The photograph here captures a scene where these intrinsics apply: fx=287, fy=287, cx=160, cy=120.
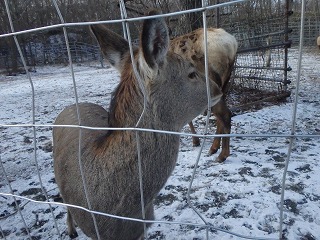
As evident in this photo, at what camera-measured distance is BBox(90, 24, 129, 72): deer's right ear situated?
73.0 inches

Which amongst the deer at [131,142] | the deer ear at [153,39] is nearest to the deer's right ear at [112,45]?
the deer at [131,142]

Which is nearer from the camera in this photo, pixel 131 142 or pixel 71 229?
pixel 131 142

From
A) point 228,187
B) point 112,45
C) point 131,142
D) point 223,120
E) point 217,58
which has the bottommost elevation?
point 228,187

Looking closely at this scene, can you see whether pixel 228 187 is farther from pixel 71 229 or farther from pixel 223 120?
pixel 71 229

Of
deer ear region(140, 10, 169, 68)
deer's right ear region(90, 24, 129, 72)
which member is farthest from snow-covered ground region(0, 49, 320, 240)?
deer ear region(140, 10, 169, 68)

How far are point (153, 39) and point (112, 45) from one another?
28.0 inches

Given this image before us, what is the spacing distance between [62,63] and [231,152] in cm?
1871

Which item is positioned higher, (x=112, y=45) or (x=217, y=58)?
(x=112, y=45)

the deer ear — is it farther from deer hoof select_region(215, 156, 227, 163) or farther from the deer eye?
deer hoof select_region(215, 156, 227, 163)

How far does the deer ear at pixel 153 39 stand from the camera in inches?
48.8

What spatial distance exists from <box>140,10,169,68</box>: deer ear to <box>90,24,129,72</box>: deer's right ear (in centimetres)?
48

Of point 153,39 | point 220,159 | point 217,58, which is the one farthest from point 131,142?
point 217,58

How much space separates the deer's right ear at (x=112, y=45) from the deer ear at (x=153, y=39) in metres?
0.48

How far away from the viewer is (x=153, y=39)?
1349 millimetres
